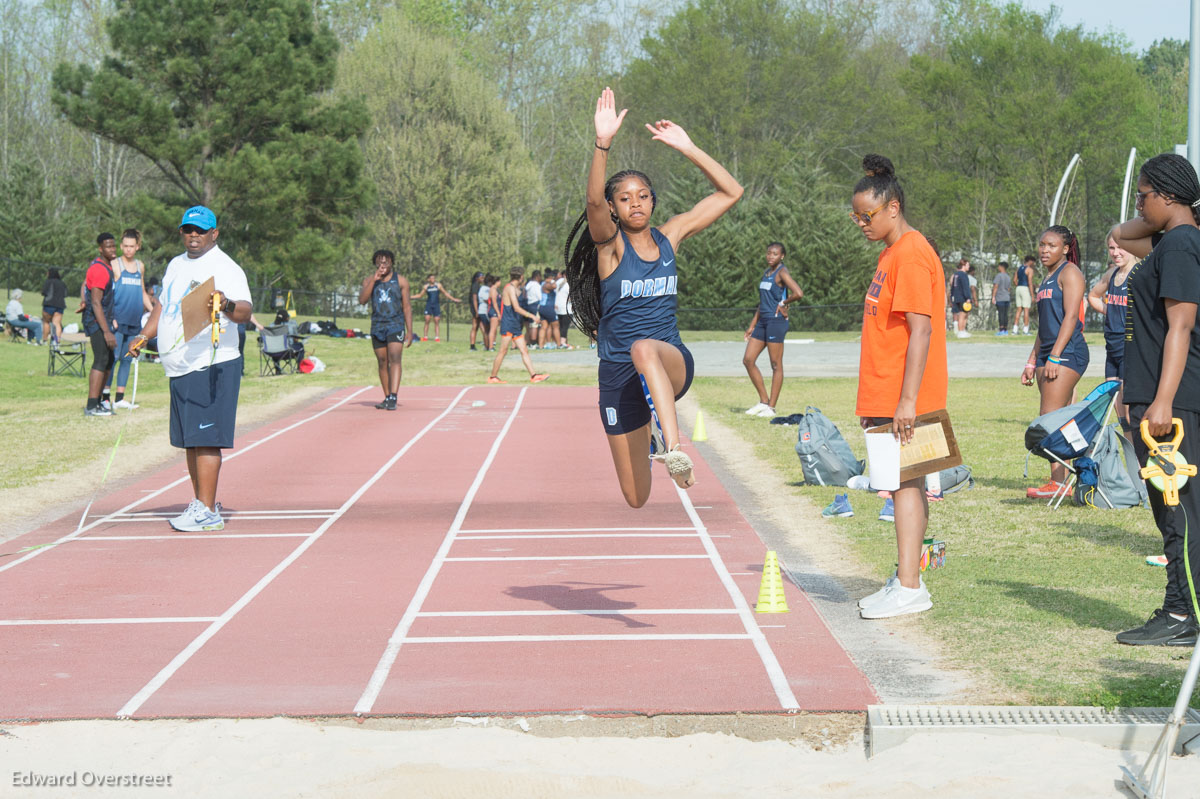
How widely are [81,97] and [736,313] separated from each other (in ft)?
66.3

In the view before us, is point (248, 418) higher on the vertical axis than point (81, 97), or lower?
lower

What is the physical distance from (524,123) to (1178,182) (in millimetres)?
50833

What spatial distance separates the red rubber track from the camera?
4906mm

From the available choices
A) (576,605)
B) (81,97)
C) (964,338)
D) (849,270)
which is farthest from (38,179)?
(576,605)

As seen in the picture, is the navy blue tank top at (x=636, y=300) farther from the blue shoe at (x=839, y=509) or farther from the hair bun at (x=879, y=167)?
the blue shoe at (x=839, y=509)

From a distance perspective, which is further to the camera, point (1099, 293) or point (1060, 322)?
point (1099, 293)

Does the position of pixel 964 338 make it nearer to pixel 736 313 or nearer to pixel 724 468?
pixel 736 313

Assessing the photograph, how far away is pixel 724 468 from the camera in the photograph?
38.1 feet

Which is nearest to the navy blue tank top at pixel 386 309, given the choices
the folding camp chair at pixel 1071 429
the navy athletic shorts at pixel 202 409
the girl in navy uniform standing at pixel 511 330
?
the girl in navy uniform standing at pixel 511 330

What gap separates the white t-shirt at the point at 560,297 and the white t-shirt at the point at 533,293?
0.56 m

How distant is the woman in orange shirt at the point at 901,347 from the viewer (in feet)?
18.7

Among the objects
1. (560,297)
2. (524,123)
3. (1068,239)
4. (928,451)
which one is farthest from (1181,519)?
(524,123)

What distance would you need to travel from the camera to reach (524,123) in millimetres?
54531

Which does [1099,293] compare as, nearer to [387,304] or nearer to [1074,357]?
[1074,357]
